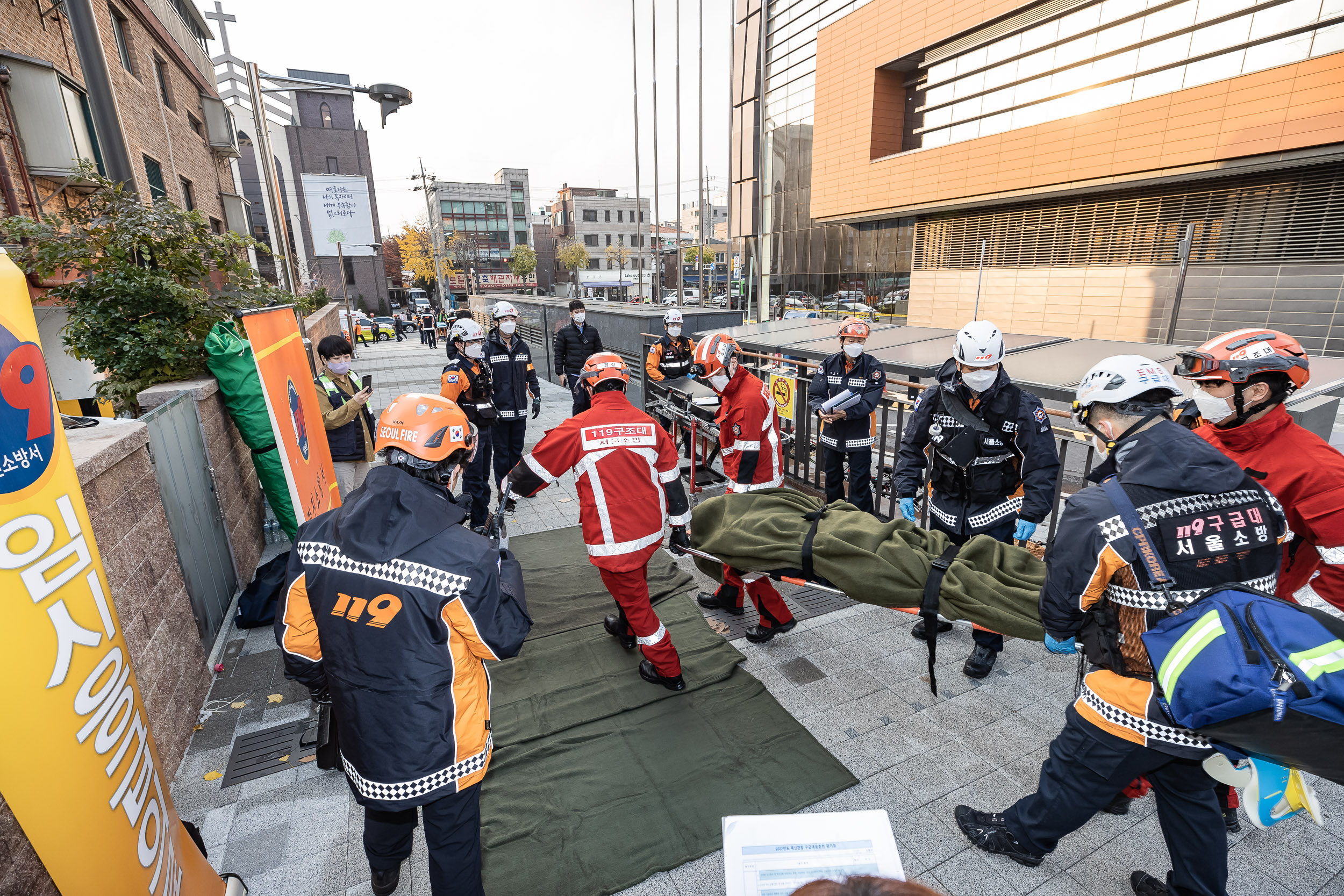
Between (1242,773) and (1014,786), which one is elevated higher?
(1242,773)

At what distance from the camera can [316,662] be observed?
2.37 metres

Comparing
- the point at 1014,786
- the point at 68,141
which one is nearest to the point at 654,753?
the point at 1014,786

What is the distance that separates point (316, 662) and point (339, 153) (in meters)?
60.4

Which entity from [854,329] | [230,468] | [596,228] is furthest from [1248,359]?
[596,228]

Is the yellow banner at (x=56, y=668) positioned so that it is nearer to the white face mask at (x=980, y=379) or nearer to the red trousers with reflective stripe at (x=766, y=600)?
the red trousers with reflective stripe at (x=766, y=600)

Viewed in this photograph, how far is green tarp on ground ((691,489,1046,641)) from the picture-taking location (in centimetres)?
290

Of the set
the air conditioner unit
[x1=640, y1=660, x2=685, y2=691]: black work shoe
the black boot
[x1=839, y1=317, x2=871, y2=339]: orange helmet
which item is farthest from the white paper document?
the air conditioner unit

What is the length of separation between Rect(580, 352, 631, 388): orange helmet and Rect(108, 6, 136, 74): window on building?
55.1 feet

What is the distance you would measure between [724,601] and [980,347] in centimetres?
277

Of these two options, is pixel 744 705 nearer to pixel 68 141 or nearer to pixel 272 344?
pixel 272 344

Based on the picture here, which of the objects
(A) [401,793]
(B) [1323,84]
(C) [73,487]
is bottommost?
(A) [401,793]

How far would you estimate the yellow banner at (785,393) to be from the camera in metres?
7.30

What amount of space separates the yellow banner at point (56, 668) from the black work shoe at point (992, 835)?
3219mm

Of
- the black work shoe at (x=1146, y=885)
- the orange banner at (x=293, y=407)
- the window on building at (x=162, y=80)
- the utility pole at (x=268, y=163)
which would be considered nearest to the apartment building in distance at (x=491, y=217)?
the window on building at (x=162, y=80)
